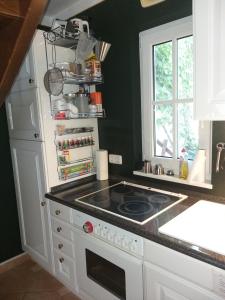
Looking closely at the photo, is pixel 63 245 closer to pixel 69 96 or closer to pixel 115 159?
pixel 115 159

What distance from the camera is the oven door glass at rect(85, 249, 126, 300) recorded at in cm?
142

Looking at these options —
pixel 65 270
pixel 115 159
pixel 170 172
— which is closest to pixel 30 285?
pixel 65 270

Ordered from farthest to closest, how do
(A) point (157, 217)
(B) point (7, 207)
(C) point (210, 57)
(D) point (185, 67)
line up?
(B) point (7, 207)
(D) point (185, 67)
(A) point (157, 217)
(C) point (210, 57)

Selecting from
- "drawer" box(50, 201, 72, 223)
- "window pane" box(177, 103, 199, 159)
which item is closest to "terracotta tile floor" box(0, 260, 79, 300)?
"drawer" box(50, 201, 72, 223)

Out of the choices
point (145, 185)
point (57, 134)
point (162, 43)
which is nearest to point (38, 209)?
point (57, 134)

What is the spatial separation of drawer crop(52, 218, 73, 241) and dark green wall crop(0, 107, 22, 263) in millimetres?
646

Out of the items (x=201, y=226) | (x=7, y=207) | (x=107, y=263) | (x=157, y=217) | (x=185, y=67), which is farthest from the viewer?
(x=7, y=207)

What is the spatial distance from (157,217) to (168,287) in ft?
1.09

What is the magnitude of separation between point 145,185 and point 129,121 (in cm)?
51

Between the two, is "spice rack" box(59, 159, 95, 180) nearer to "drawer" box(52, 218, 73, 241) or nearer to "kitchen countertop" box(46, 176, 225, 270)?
"kitchen countertop" box(46, 176, 225, 270)

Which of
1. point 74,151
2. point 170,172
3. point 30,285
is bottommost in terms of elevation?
point 30,285

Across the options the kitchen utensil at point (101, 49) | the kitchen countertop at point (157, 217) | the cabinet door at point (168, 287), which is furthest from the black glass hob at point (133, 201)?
the kitchen utensil at point (101, 49)

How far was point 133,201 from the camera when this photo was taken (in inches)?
61.6

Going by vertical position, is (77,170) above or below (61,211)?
above
